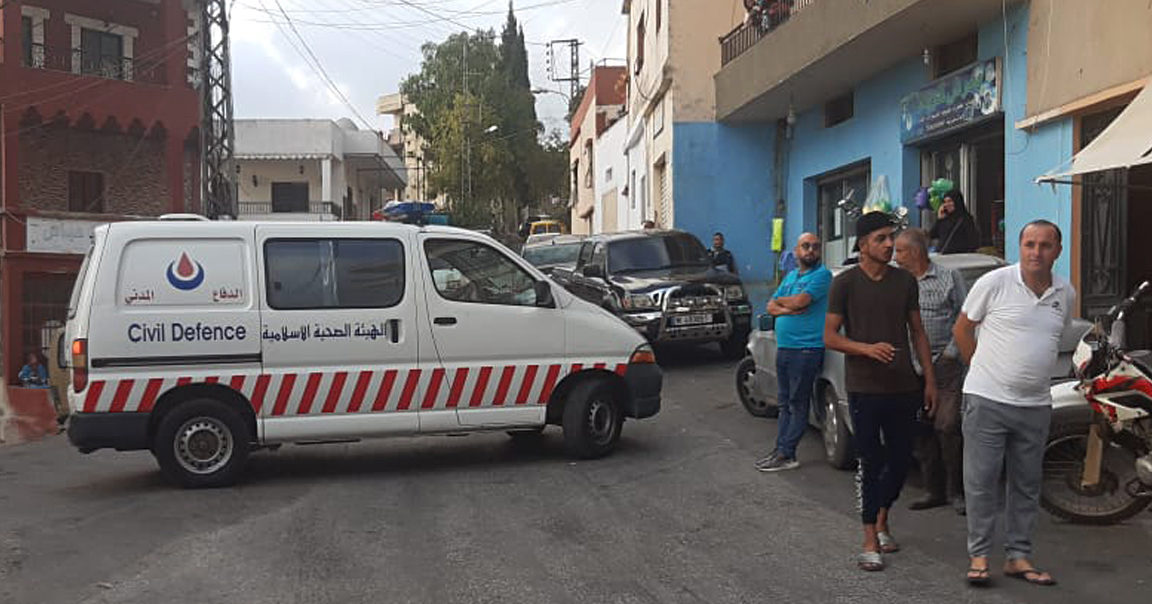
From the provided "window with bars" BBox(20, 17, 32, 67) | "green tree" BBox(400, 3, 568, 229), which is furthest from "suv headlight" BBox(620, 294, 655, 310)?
"green tree" BBox(400, 3, 568, 229)

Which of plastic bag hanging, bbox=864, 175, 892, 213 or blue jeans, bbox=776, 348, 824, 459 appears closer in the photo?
blue jeans, bbox=776, 348, 824, 459

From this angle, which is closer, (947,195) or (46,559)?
(46,559)

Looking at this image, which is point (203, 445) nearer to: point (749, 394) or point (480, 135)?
point (749, 394)

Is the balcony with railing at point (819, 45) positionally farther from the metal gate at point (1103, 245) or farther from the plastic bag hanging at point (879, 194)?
the metal gate at point (1103, 245)

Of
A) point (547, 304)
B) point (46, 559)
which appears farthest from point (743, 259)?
point (46, 559)

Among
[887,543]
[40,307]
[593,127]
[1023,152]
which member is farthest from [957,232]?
[593,127]

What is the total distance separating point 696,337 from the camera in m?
14.6

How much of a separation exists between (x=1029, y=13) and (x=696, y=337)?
559cm

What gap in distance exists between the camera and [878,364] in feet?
18.9

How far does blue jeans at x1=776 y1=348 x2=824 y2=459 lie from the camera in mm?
8125

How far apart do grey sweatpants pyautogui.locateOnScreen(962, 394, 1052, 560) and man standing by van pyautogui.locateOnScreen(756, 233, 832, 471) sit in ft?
8.06

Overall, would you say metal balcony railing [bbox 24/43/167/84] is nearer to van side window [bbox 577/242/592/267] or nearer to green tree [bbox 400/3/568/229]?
van side window [bbox 577/242/592/267]

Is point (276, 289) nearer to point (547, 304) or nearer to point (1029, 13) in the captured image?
point (547, 304)

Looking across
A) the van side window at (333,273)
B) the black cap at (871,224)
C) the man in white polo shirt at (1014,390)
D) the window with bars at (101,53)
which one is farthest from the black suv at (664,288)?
the window with bars at (101,53)
